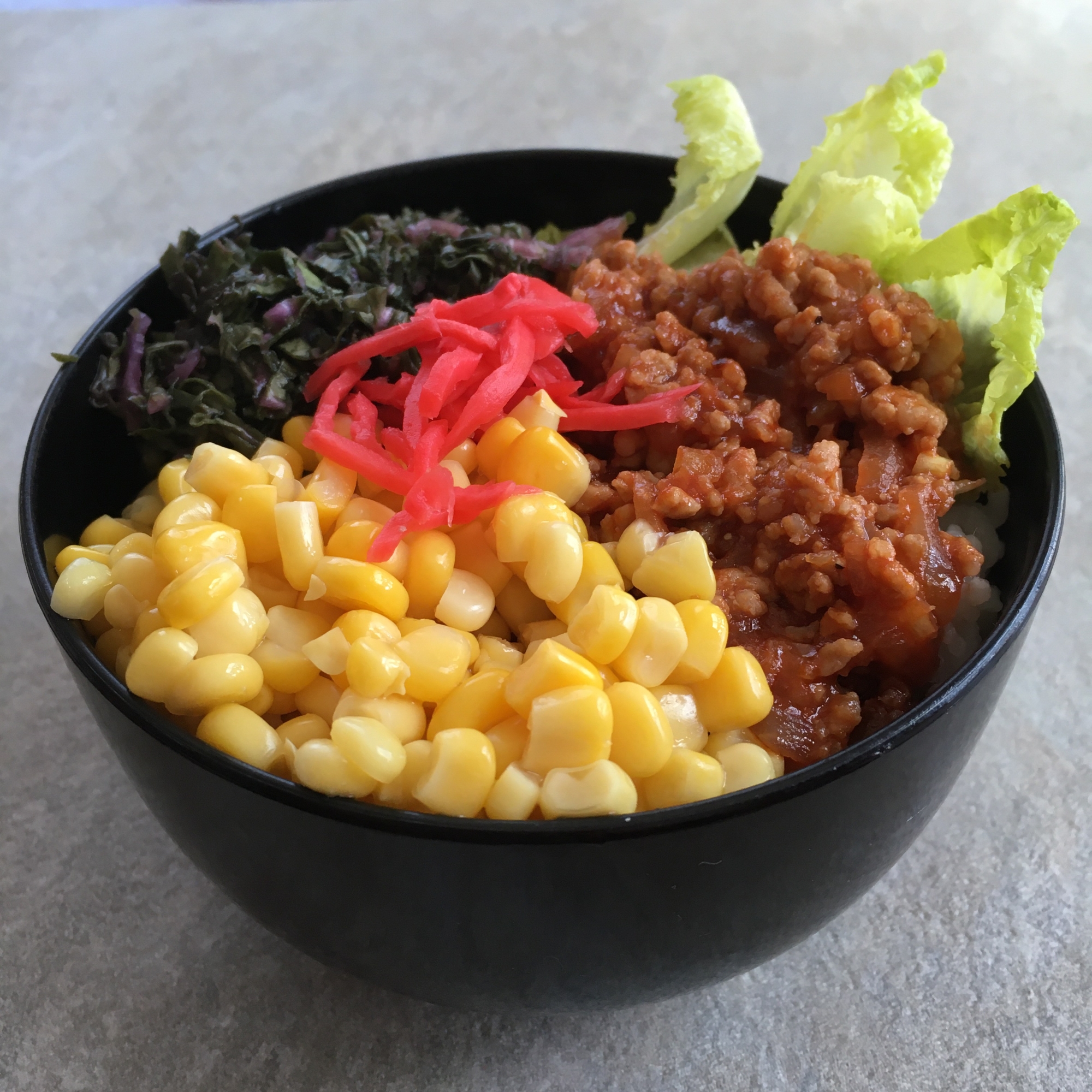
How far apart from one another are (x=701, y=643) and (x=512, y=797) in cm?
43

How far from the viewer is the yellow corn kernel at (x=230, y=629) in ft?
6.09

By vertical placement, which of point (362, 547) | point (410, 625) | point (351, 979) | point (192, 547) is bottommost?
point (351, 979)

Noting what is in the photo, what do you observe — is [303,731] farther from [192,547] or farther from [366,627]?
[192,547]

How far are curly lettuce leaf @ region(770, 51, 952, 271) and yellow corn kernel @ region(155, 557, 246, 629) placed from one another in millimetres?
1589

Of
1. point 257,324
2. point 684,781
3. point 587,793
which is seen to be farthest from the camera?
point 257,324

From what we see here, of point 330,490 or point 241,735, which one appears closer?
point 241,735

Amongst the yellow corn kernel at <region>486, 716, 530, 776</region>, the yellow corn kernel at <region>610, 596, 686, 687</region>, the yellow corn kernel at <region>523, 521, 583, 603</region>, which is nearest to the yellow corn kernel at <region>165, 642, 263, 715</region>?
the yellow corn kernel at <region>486, 716, 530, 776</region>

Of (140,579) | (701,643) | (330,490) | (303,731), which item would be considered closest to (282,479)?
(330,490)

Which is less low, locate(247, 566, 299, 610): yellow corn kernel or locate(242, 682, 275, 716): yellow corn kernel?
locate(247, 566, 299, 610): yellow corn kernel

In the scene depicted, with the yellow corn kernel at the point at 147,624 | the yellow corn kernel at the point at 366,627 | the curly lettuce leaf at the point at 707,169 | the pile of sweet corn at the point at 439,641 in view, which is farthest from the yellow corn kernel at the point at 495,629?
the curly lettuce leaf at the point at 707,169

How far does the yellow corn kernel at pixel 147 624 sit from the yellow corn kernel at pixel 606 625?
722mm

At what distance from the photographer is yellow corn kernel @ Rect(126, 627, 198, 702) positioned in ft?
5.84

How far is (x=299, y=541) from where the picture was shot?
198cm

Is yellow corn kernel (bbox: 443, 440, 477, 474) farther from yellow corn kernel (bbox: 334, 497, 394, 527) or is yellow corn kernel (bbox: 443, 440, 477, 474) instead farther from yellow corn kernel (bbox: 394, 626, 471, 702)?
yellow corn kernel (bbox: 394, 626, 471, 702)
